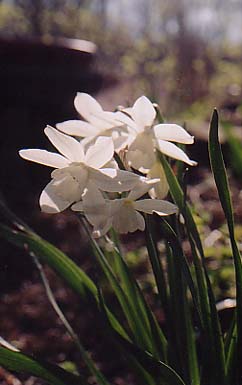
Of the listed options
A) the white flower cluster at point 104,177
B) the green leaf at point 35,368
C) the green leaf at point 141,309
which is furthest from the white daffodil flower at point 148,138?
the green leaf at point 35,368

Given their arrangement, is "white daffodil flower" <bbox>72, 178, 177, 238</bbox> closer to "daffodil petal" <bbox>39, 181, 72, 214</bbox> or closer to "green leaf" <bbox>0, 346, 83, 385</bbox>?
"daffodil petal" <bbox>39, 181, 72, 214</bbox>

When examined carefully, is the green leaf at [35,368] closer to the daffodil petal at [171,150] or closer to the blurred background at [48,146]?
the daffodil petal at [171,150]

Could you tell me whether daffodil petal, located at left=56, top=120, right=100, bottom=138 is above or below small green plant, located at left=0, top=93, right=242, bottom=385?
above

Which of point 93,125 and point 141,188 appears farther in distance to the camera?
point 93,125

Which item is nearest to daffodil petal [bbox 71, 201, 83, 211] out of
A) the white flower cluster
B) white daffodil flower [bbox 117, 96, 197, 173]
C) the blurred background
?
the white flower cluster

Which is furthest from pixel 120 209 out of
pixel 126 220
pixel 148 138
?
pixel 148 138

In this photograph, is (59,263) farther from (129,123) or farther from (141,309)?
(129,123)
